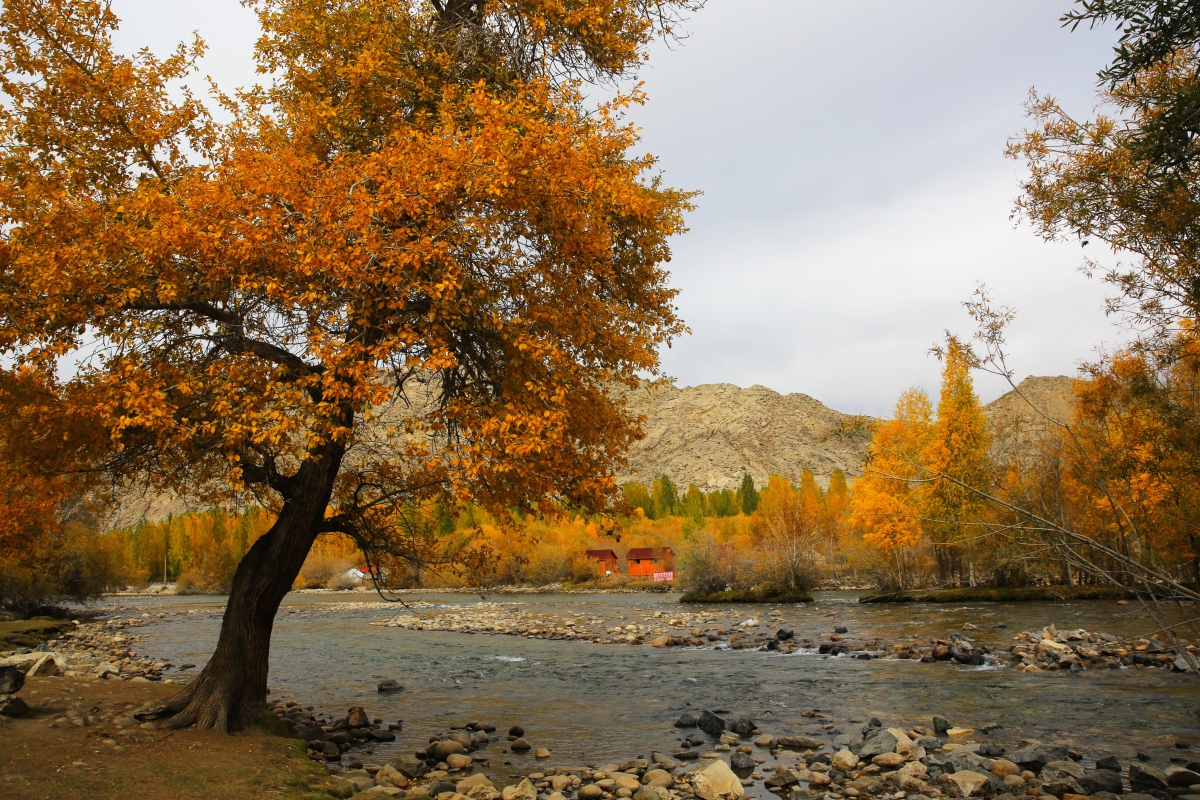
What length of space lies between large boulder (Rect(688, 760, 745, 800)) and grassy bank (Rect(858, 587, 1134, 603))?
3273cm

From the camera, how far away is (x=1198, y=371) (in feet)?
42.5

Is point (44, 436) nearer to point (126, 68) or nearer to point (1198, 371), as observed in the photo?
point (126, 68)

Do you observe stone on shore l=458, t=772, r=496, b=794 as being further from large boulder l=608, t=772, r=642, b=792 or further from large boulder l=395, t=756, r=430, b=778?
large boulder l=608, t=772, r=642, b=792

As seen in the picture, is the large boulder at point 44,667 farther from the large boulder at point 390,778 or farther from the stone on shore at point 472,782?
the stone on shore at point 472,782

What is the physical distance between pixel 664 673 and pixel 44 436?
14729mm

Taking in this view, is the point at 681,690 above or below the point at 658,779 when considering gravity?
below

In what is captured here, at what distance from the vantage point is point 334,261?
743 cm

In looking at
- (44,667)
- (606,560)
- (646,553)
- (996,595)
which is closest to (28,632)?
(44,667)

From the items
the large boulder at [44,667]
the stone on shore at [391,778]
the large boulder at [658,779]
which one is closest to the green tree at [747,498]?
the large boulder at [44,667]

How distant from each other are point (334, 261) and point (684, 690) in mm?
12873

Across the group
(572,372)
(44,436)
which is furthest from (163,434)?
(572,372)

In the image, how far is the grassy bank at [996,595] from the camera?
121ft

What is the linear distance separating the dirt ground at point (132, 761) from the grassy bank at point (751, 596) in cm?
3920

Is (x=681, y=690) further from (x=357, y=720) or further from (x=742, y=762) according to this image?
(x=357, y=720)
